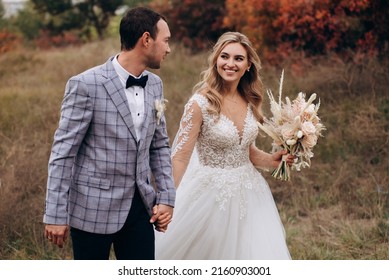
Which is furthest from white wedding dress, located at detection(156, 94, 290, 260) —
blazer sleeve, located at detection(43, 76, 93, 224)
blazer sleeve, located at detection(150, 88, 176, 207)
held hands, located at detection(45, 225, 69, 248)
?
held hands, located at detection(45, 225, 69, 248)

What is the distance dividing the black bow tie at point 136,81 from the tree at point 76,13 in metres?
26.3

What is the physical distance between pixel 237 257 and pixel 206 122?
0.99m

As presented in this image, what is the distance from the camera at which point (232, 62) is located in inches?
175

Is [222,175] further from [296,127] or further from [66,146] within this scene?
[66,146]

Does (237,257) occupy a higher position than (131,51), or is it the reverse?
(131,51)

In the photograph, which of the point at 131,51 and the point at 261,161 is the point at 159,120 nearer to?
the point at 131,51

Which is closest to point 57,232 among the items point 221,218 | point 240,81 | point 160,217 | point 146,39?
point 160,217

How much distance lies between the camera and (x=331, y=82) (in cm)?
992

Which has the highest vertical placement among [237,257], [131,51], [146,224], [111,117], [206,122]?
[131,51]

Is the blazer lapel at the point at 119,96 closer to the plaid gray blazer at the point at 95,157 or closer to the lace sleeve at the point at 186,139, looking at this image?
the plaid gray blazer at the point at 95,157

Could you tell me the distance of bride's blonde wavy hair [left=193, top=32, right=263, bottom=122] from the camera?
4.48 metres

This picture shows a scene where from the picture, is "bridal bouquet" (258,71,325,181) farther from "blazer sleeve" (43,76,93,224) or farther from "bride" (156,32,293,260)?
"blazer sleeve" (43,76,93,224)

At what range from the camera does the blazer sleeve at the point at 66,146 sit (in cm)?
323
